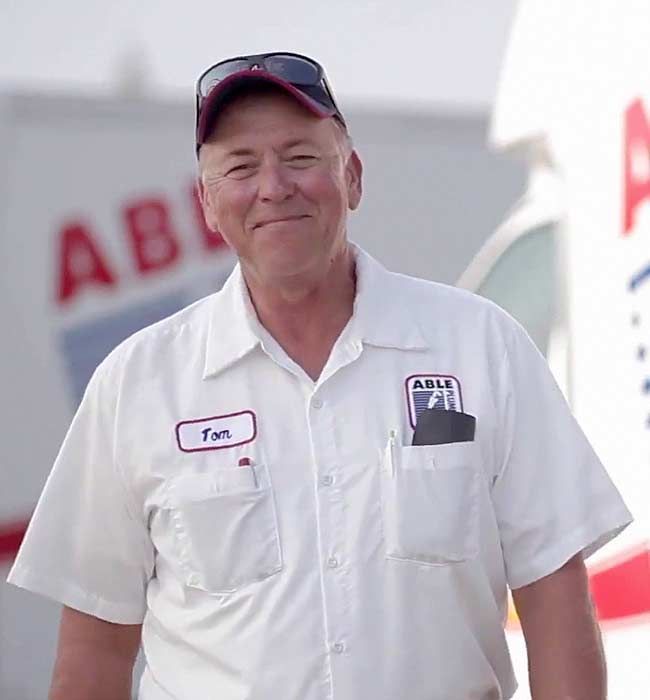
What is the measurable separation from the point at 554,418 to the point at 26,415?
3.73m

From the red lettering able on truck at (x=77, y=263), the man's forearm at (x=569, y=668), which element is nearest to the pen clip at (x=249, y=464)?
the man's forearm at (x=569, y=668)

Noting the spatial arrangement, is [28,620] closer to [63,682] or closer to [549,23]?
[549,23]

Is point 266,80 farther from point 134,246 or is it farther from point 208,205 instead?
point 134,246

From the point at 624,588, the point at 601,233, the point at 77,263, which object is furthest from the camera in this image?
the point at 77,263

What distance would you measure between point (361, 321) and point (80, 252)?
11.9ft

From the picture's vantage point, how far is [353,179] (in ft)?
8.02

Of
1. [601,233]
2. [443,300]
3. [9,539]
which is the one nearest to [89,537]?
[443,300]

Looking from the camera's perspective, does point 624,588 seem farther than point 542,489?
Yes

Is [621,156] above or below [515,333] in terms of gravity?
above

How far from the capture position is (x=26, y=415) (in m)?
5.79

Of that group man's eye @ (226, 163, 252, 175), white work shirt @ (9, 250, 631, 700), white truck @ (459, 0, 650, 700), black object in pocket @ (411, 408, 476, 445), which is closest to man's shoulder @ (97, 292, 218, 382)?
white work shirt @ (9, 250, 631, 700)

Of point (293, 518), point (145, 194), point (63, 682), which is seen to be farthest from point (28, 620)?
point (293, 518)

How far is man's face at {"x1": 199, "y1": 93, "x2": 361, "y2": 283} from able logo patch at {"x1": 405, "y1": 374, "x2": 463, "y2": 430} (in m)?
0.23

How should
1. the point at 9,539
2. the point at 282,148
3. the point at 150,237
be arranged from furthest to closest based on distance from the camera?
the point at 150,237 → the point at 9,539 → the point at 282,148
